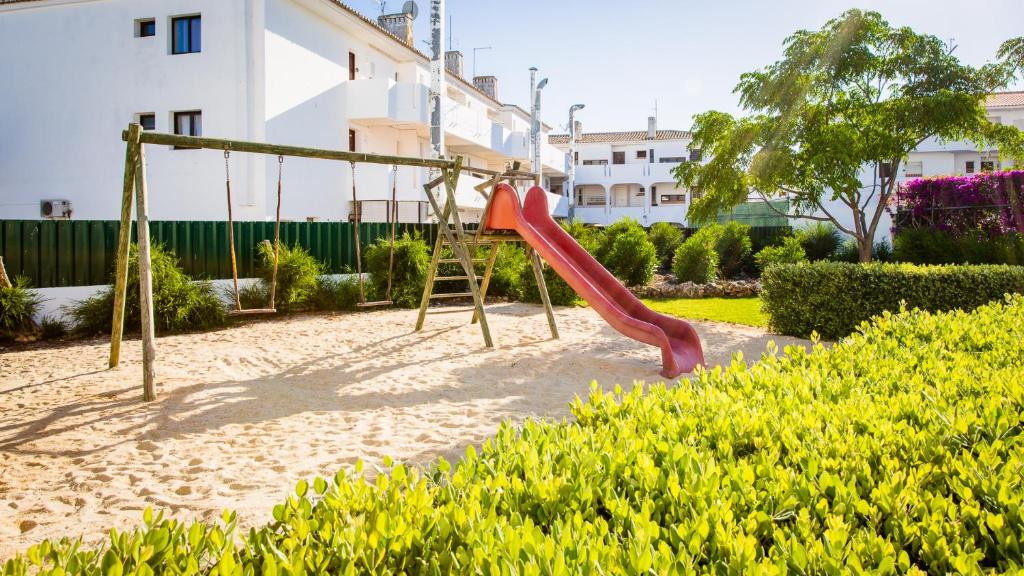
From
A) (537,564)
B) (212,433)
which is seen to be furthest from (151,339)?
(537,564)

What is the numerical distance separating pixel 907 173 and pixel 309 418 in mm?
43409

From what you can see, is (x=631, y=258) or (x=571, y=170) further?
(x=571, y=170)

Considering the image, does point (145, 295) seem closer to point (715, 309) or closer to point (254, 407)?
point (254, 407)

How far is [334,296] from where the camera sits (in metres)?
13.1

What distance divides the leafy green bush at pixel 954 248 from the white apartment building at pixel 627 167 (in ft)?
89.5

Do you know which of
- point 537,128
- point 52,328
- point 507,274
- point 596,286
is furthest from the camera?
point 537,128

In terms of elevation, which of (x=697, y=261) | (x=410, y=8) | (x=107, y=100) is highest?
(x=410, y=8)

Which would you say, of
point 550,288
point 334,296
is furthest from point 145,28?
point 550,288

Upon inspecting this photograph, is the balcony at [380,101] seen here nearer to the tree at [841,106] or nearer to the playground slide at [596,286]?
the tree at [841,106]

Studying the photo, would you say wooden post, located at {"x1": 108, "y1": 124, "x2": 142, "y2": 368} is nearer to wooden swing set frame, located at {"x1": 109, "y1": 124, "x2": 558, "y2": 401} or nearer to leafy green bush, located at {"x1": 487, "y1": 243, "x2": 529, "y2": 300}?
wooden swing set frame, located at {"x1": 109, "y1": 124, "x2": 558, "y2": 401}

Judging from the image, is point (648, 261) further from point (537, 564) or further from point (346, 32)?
point (537, 564)

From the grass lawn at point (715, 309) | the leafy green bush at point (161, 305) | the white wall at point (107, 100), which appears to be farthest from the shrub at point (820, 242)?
the leafy green bush at point (161, 305)

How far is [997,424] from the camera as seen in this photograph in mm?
2564

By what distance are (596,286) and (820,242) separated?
13.8 meters
